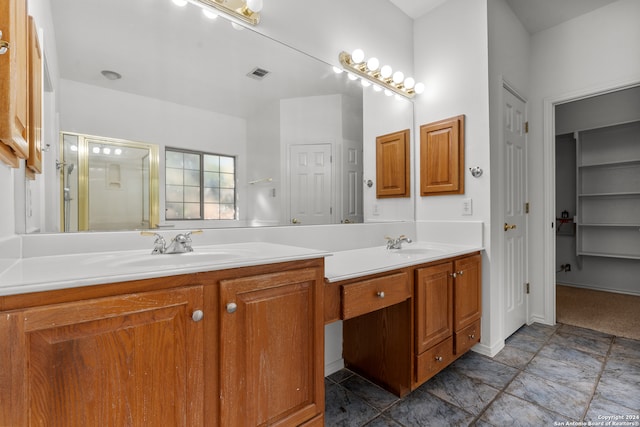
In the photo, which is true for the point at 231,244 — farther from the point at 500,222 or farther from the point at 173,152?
the point at 500,222

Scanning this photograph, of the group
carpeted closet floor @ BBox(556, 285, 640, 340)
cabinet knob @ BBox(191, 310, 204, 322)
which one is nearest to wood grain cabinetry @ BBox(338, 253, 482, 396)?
cabinet knob @ BBox(191, 310, 204, 322)

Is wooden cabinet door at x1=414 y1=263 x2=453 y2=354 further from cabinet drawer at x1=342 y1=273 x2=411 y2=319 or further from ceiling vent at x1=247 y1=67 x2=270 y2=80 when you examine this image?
ceiling vent at x1=247 y1=67 x2=270 y2=80

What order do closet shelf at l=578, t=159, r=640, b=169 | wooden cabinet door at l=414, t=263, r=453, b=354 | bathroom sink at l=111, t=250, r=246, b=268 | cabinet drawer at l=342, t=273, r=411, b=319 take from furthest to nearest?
closet shelf at l=578, t=159, r=640, b=169, wooden cabinet door at l=414, t=263, r=453, b=354, cabinet drawer at l=342, t=273, r=411, b=319, bathroom sink at l=111, t=250, r=246, b=268

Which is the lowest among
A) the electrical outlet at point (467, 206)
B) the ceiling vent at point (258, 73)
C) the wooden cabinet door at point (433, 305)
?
the wooden cabinet door at point (433, 305)

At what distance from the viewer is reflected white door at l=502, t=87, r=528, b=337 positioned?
236cm

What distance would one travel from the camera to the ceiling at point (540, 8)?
2365 mm

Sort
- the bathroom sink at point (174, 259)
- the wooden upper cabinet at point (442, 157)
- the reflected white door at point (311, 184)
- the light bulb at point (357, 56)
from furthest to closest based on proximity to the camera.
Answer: the wooden upper cabinet at point (442, 157) < the light bulb at point (357, 56) < the reflected white door at point (311, 184) < the bathroom sink at point (174, 259)

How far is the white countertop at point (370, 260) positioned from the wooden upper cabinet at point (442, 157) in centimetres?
49

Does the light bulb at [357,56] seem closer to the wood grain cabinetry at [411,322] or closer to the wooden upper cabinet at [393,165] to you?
the wooden upper cabinet at [393,165]

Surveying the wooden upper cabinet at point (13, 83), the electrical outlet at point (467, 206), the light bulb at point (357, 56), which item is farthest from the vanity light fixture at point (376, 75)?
the wooden upper cabinet at point (13, 83)

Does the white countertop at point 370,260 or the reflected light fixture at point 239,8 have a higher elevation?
the reflected light fixture at point 239,8

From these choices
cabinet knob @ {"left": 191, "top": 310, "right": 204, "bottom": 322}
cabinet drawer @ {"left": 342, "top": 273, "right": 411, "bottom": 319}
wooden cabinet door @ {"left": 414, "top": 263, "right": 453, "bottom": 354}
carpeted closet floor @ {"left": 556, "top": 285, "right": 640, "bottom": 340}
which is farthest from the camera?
carpeted closet floor @ {"left": 556, "top": 285, "right": 640, "bottom": 340}

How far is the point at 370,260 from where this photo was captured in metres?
1.59

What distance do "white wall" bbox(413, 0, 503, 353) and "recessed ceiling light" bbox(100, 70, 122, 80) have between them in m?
2.07
